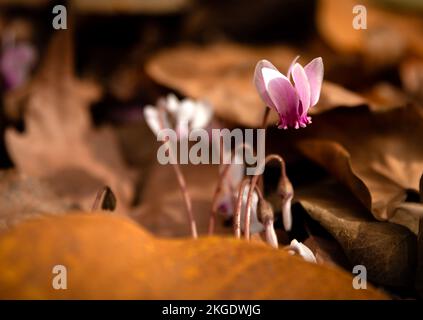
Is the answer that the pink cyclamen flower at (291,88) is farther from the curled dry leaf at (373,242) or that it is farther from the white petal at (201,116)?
the white petal at (201,116)

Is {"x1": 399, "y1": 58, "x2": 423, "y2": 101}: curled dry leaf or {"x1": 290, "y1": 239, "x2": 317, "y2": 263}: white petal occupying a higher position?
{"x1": 399, "y1": 58, "x2": 423, "y2": 101}: curled dry leaf

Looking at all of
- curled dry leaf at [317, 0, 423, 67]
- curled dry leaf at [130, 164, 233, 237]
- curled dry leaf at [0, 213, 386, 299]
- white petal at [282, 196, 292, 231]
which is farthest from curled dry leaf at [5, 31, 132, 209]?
curled dry leaf at [317, 0, 423, 67]

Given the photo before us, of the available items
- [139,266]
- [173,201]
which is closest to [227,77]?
[173,201]

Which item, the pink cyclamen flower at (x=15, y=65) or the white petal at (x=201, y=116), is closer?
the white petal at (x=201, y=116)

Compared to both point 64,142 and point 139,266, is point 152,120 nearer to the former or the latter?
point 64,142

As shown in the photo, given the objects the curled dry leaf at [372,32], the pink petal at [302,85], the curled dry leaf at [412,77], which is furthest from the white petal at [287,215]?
the curled dry leaf at [372,32]

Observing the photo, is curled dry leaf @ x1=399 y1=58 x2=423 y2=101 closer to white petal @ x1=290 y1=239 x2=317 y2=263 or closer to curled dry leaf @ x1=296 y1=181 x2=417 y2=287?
curled dry leaf @ x1=296 y1=181 x2=417 y2=287

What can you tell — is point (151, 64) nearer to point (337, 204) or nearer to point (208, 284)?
point (337, 204)
